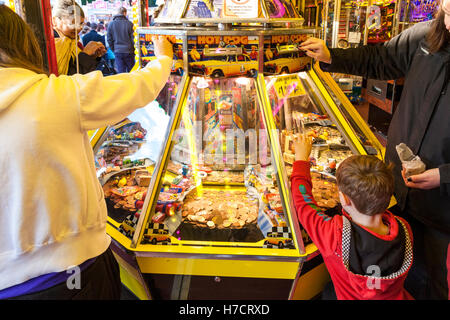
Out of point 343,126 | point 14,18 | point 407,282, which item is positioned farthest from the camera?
point 343,126

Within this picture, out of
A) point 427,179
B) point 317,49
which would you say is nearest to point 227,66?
point 317,49

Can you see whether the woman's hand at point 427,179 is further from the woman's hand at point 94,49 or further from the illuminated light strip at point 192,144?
the woman's hand at point 94,49

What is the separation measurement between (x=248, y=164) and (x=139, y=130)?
29.9 inches

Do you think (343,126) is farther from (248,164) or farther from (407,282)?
(407,282)

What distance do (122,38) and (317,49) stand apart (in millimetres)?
2857

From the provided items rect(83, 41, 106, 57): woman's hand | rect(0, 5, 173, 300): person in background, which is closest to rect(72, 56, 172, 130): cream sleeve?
rect(0, 5, 173, 300): person in background

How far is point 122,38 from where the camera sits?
4.22m

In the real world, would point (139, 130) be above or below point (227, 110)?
below

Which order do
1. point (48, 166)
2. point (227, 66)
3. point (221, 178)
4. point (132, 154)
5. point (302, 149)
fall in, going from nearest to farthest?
point (48, 166)
point (302, 149)
point (227, 66)
point (221, 178)
point (132, 154)

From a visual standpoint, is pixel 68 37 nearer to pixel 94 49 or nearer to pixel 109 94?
pixel 94 49

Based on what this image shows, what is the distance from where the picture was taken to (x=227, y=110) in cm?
231

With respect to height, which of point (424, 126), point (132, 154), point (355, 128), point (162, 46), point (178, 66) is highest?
point (162, 46)

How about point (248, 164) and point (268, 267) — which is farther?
point (248, 164)

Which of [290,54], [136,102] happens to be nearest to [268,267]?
[136,102]
